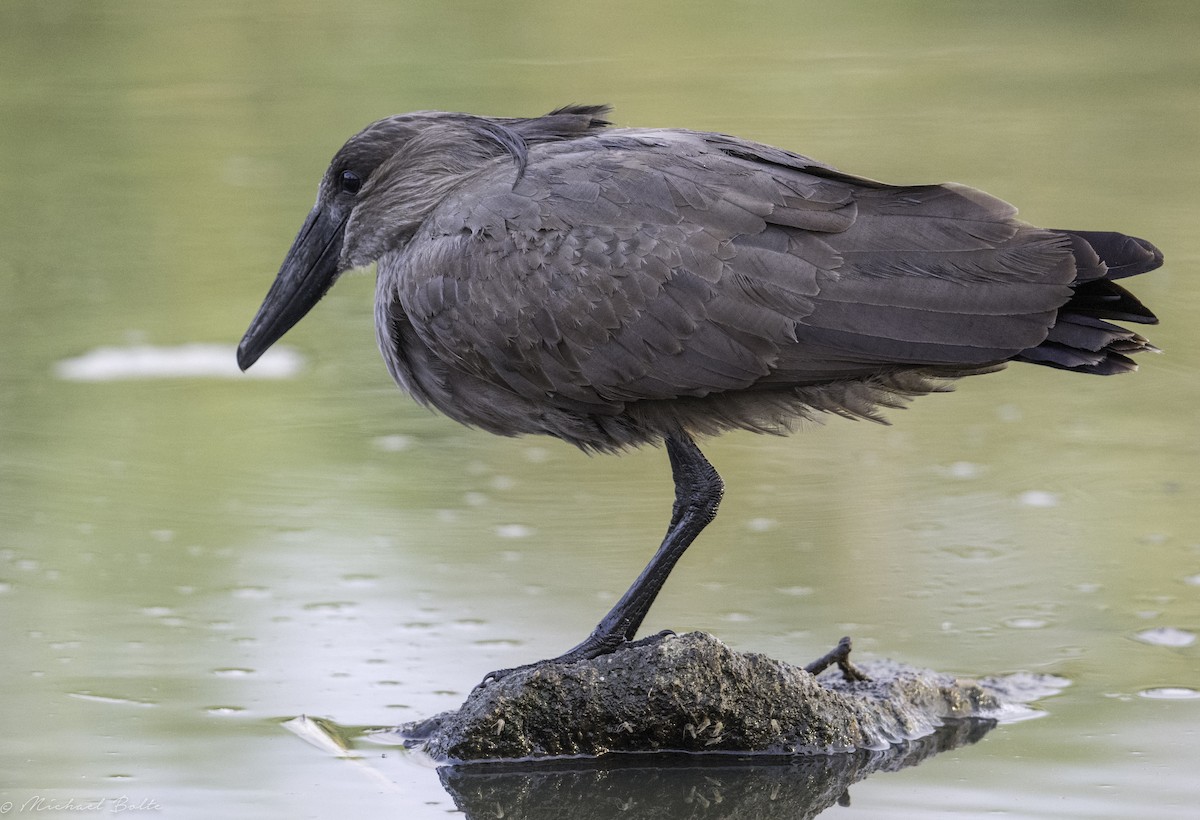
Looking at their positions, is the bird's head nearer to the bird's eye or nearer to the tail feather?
the bird's eye

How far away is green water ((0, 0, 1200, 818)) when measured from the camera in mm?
4977

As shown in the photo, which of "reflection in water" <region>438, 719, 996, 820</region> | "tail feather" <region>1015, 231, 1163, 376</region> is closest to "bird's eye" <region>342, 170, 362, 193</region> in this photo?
"reflection in water" <region>438, 719, 996, 820</region>

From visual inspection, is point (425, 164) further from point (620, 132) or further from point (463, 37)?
point (463, 37)

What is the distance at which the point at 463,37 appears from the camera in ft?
49.5

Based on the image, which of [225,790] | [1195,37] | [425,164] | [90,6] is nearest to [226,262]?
[425,164]

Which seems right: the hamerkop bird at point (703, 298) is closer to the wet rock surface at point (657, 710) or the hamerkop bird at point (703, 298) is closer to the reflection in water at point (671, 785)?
the wet rock surface at point (657, 710)

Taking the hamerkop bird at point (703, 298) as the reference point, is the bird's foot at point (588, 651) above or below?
below

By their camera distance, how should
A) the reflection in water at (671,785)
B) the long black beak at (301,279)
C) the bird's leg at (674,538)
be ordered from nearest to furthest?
the reflection in water at (671,785) → the bird's leg at (674,538) → the long black beak at (301,279)

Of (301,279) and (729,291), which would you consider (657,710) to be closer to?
(729,291)

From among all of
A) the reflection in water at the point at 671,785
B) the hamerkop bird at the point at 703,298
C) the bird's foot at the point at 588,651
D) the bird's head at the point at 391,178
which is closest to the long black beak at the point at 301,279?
the bird's head at the point at 391,178

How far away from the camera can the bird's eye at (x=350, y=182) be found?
575cm

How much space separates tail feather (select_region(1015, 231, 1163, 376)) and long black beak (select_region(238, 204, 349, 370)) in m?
2.33

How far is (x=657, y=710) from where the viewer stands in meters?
4.81

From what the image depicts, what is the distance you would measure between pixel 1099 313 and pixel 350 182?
2409 millimetres
